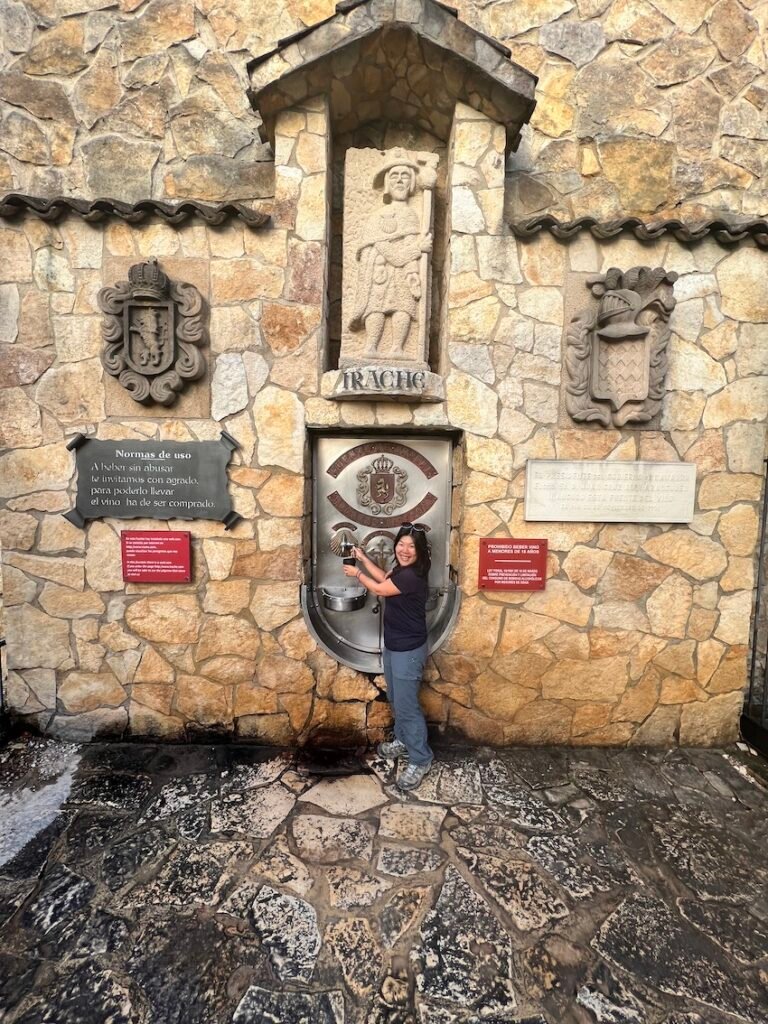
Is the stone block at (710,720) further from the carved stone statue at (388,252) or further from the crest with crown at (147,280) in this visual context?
the crest with crown at (147,280)

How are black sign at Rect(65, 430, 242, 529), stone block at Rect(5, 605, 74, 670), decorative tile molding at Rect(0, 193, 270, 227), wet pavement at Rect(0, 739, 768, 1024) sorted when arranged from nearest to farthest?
wet pavement at Rect(0, 739, 768, 1024), decorative tile molding at Rect(0, 193, 270, 227), black sign at Rect(65, 430, 242, 529), stone block at Rect(5, 605, 74, 670)

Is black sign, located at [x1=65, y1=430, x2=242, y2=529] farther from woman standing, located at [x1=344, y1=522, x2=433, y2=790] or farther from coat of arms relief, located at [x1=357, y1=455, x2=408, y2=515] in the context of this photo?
woman standing, located at [x1=344, y1=522, x2=433, y2=790]

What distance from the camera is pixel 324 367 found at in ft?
10.8

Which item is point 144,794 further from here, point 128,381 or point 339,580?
point 128,381

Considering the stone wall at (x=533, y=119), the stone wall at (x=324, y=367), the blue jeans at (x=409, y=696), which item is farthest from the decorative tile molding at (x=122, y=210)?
the blue jeans at (x=409, y=696)

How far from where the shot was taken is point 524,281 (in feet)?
10.7

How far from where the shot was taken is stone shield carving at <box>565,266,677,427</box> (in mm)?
3227

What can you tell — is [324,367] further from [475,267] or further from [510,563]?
[510,563]

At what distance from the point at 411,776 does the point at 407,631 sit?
98 cm

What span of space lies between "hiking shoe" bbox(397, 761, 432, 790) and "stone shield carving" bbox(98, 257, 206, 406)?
3104 mm

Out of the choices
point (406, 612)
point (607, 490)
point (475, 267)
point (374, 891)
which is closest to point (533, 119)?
point (475, 267)

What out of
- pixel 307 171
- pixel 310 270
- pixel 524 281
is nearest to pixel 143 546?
pixel 310 270

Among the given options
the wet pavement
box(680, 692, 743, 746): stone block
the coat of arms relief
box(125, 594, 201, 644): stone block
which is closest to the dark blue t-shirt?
the coat of arms relief

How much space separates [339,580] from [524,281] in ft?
8.74
